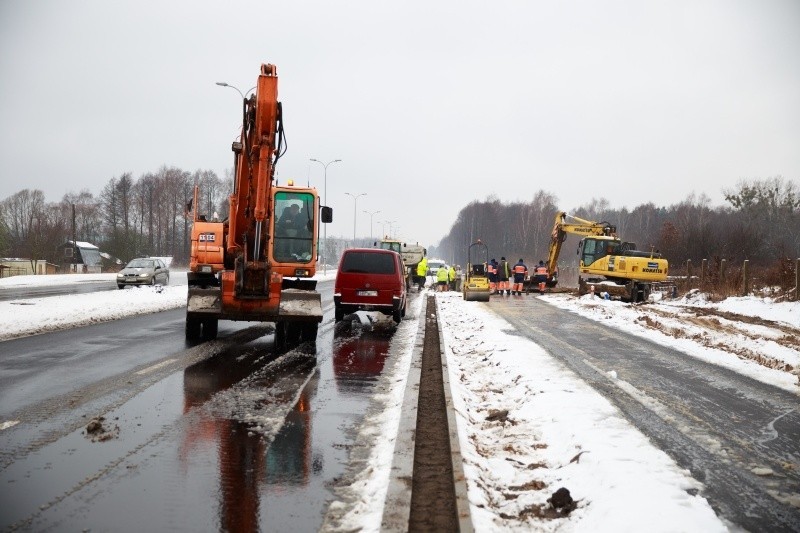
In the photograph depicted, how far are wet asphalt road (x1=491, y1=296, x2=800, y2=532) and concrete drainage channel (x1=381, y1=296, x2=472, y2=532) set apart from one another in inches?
79.9

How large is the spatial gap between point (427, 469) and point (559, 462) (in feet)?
4.11

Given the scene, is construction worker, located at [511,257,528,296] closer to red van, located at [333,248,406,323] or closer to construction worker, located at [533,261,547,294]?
construction worker, located at [533,261,547,294]

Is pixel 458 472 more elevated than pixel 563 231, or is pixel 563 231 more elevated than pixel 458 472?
pixel 563 231

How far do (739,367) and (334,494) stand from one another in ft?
30.7

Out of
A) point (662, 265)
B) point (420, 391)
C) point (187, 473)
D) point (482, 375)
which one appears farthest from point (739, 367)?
point (662, 265)

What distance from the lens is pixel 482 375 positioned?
10344 millimetres

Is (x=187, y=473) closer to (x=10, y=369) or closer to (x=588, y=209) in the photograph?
(x=10, y=369)

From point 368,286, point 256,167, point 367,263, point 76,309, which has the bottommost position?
point 76,309

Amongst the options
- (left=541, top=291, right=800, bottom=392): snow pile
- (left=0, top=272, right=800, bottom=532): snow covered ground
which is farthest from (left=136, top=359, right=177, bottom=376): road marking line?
(left=541, top=291, right=800, bottom=392): snow pile

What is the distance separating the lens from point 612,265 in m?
30.3

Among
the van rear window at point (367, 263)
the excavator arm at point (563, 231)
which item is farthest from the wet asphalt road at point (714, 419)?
the excavator arm at point (563, 231)

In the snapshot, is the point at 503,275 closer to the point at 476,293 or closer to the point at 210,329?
the point at 476,293

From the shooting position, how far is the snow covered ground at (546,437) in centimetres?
448

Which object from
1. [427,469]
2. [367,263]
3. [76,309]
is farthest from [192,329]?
[427,469]
